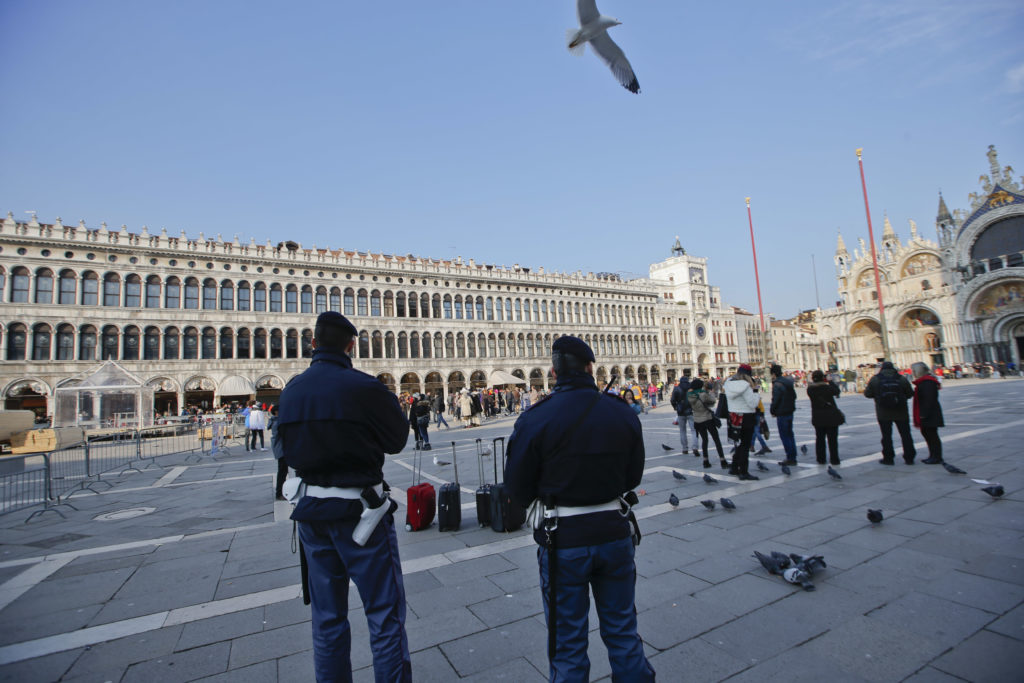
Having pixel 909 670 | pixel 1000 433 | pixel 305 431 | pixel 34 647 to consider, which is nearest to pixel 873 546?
pixel 909 670

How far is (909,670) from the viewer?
2.43m

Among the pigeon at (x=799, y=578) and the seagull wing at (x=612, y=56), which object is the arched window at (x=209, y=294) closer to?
the seagull wing at (x=612, y=56)

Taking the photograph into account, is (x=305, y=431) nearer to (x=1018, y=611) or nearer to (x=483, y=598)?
(x=483, y=598)

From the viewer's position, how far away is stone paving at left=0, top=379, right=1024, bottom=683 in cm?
266

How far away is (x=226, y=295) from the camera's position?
35.1 meters

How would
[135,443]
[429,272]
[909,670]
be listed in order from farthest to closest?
[429,272] → [135,443] → [909,670]

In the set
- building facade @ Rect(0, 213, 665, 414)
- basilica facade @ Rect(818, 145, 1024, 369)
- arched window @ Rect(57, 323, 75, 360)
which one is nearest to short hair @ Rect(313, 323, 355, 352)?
building facade @ Rect(0, 213, 665, 414)

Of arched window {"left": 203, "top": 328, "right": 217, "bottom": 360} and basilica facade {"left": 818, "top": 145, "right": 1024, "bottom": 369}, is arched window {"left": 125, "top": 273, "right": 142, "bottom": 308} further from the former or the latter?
basilica facade {"left": 818, "top": 145, "right": 1024, "bottom": 369}

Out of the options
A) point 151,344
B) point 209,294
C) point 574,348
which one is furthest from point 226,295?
point 574,348

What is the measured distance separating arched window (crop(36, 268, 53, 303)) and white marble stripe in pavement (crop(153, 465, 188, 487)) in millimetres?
27136

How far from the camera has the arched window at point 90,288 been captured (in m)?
30.6

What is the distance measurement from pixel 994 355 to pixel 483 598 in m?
63.3

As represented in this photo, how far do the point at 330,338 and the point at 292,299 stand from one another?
3858 cm

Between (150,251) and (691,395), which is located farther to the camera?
(150,251)
